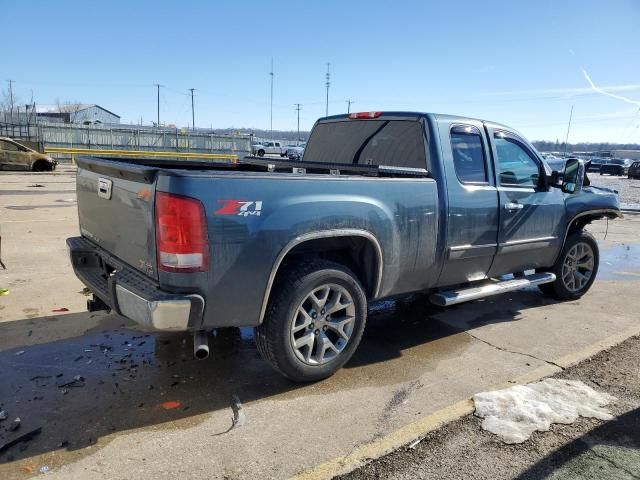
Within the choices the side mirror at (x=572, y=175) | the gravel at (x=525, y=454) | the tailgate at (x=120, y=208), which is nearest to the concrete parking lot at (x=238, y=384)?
the gravel at (x=525, y=454)

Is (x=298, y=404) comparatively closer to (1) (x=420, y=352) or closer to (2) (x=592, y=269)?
(1) (x=420, y=352)

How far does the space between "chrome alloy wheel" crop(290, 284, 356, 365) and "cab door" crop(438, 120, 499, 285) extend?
1102mm

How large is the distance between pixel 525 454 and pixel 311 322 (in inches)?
62.2

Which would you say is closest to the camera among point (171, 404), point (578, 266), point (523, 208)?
point (171, 404)

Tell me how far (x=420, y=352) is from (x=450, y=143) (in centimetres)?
187

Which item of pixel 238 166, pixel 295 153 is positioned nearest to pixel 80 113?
pixel 295 153

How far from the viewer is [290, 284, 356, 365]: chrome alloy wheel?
11.7 feet

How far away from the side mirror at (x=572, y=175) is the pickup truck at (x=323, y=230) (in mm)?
13

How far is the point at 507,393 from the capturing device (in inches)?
143

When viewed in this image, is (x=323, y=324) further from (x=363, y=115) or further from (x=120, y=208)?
(x=363, y=115)

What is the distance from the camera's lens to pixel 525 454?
2.96m

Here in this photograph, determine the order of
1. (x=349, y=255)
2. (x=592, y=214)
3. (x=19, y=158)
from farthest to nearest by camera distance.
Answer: (x=19, y=158) < (x=592, y=214) < (x=349, y=255)

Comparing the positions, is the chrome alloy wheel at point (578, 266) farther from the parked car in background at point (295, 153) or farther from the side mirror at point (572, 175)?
the parked car in background at point (295, 153)

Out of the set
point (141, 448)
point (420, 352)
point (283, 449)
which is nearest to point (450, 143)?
point (420, 352)
